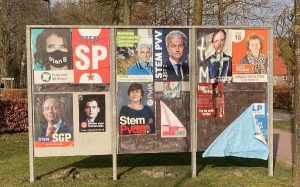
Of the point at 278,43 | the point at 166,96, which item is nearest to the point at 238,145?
the point at 166,96

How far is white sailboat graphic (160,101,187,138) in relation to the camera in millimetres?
8625

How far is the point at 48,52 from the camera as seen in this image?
824cm

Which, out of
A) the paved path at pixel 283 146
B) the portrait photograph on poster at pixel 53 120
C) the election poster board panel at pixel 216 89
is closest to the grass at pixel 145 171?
the portrait photograph on poster at pixel 53 120

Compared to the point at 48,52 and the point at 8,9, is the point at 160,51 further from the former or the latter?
the point at 8,9

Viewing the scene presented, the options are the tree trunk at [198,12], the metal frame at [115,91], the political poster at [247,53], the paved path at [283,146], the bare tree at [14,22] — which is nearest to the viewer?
the metal frame at [115,91]

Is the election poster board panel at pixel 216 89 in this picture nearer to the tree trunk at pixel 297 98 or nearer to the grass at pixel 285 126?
the tree trunk at pixel 297 98

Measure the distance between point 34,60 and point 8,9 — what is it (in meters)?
34.3

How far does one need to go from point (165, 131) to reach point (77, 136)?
1.48 metres

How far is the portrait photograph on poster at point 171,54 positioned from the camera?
8539mm

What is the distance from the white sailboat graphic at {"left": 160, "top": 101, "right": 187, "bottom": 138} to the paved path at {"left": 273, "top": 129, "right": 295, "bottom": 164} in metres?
3.21

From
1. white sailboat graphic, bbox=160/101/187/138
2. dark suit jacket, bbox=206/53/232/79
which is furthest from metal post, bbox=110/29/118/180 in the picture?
dark suit jacket, bbox=206/53/232/79

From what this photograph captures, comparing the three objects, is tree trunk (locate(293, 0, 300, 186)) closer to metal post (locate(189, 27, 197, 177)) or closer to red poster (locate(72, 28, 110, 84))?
metal post (locate(189, 27, 197, 177))

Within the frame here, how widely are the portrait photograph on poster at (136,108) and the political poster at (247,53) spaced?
1.55 metres

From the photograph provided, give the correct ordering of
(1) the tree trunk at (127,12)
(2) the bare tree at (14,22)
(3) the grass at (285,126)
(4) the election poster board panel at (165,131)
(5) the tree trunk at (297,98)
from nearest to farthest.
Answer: (5) the tree trunk at (297,98) → (4) the election poster board panel at (165,131) → (3) the grass at (285,126) → (1) the tree trunk at (127,12) → (2) the bare tree at (14,22)
